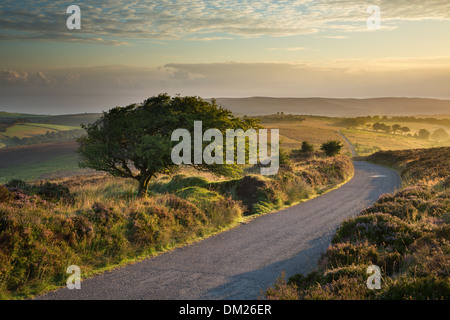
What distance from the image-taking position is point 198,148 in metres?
17.8

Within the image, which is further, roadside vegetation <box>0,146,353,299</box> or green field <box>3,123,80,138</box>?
green field <box>3,123,80,138</box>

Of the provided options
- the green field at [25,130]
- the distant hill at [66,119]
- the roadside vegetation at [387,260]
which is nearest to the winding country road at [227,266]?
the roadside vegetation at [387,260]

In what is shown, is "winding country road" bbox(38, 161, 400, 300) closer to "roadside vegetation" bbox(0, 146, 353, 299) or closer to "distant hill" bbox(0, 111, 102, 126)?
"roadside vegetation" bbox(0, 146, 353, 299)

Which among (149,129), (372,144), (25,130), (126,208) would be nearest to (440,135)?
(372,144)

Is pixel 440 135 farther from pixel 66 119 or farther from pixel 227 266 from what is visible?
pixel 227 266

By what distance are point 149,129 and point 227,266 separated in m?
9.96

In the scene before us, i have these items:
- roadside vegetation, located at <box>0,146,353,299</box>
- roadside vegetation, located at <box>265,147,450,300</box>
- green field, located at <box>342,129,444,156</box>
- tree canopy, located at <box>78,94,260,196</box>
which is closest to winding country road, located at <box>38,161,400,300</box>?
roadside vegetation, located at <box>0,146,353,299</box>

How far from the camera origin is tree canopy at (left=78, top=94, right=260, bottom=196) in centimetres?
1752

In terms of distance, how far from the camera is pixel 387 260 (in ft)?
31.6

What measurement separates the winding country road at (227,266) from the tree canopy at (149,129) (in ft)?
17.4

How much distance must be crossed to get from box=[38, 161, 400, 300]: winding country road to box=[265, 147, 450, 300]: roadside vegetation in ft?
2.54

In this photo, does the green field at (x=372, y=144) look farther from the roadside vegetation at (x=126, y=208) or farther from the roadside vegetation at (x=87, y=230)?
the roadside vegetation at (x=87, y=230)
